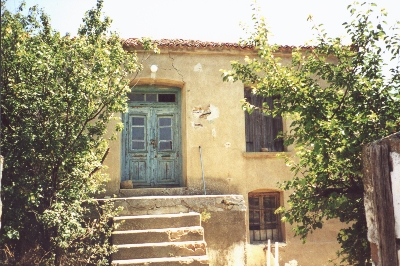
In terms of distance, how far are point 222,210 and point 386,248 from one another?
3.89 m

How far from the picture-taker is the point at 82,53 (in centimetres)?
547

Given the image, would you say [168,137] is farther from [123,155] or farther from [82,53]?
[82,53]

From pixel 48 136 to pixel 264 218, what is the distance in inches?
225

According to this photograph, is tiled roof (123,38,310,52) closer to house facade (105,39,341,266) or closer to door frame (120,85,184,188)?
house facade (105,39,341,266)

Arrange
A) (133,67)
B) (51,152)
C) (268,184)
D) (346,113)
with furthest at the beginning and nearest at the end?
1. (268,184)
2. (133,67)
3. (51,152)
4. (346,113)

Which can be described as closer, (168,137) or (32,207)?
(32,207)

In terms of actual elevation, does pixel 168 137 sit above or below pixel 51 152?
above

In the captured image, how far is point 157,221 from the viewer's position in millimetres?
6484

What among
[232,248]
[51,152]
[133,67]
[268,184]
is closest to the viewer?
[51,152]

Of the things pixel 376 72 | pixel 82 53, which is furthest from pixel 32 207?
pixel 376 72

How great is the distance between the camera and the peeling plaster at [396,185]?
3359mm

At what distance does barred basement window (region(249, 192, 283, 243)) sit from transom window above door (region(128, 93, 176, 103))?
3.15 meters

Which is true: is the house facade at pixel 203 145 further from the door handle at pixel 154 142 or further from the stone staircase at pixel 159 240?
the stone staircase at pixel 159 240

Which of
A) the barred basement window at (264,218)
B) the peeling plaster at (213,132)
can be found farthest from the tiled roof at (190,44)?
the barred basement window at (264,218)
